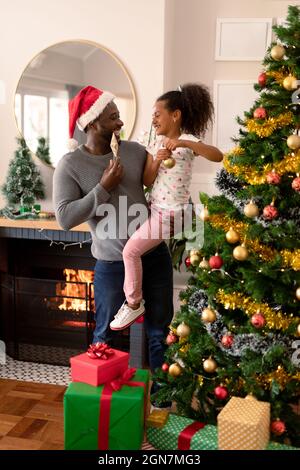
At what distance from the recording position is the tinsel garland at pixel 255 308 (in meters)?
1.68

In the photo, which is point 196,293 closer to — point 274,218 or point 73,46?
point 274,218

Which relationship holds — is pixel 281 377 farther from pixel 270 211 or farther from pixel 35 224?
pixel 35 224

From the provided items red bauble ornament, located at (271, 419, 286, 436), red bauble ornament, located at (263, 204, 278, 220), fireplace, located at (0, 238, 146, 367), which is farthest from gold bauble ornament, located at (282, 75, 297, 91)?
fireplace, located at (0, 238, 146, 367)

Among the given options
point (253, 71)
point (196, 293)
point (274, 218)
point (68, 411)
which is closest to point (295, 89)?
point (274, 218)

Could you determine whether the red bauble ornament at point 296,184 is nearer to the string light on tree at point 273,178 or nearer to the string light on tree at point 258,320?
the string light on tree at point 273,178

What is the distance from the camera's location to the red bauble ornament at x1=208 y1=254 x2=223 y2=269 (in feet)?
5.69

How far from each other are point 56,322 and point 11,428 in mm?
922

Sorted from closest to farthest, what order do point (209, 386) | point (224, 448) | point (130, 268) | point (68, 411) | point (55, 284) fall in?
point (224, 448), point (68, 411), point (209, 386), point (130, 268), point (55, 284)

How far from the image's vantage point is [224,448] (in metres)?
1.56

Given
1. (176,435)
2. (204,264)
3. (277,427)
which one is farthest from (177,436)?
(204,264)

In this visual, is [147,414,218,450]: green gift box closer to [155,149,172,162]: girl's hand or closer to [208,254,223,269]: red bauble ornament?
[208,254,223,269]: red bauble ornament

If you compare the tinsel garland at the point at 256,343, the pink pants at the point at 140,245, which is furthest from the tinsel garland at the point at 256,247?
the pink pants at the point at 140,245

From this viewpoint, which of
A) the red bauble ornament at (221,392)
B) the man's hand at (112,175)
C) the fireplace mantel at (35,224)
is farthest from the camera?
the fireplace mantel at (35,224)

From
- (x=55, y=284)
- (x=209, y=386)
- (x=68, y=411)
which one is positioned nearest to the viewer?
(x=68, y=411)
